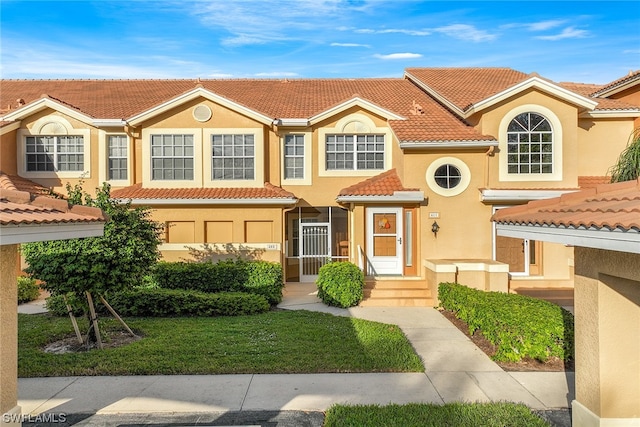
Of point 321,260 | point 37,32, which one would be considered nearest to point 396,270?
point 321,260

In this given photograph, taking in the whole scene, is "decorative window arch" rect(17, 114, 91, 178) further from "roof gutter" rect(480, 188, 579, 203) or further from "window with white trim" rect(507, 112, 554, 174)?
"window with white trim" rect(507, 112, 554, 174)

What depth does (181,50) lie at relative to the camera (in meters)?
11.0

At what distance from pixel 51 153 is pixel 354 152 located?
40.3 ft

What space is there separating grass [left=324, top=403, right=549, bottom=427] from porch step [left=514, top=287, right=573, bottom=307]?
8.38 m

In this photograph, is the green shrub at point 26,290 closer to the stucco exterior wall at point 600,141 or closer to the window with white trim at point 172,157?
the window with white trim at point 172,157

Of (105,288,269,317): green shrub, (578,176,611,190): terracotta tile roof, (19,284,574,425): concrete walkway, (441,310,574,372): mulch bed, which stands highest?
(578,176,611,190): terracotta tile roof

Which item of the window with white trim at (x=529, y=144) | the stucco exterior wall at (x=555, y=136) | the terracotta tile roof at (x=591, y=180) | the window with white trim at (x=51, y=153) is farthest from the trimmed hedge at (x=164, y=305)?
the terracotta tile roof at (x=591, y=180)

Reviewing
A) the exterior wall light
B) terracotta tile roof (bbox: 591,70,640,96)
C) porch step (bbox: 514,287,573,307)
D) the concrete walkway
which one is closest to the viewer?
the concrete walkway

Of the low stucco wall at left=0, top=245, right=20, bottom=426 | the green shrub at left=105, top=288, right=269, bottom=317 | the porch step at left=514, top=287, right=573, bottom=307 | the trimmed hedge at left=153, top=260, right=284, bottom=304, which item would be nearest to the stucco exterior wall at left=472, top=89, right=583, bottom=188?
the porch step at left=514, top=287, right=573, bottom=307

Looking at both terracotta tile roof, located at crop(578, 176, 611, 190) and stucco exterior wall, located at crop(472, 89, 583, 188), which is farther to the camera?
terracotta tile roof, located at crop(578, 176, 611, 190)

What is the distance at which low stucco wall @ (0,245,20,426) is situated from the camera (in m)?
4.94

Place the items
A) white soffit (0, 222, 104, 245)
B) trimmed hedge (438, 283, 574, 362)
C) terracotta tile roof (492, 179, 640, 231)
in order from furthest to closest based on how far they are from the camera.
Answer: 1. trimmed hedge (438, 283, 574, 362)
2. white soffit (0, 222, 104, 245)
3. terracotta tile roof (492, 179, 640, 231)

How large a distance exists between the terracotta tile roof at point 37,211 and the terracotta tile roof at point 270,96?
10.9 meters

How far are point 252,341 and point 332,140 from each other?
9.90 m
